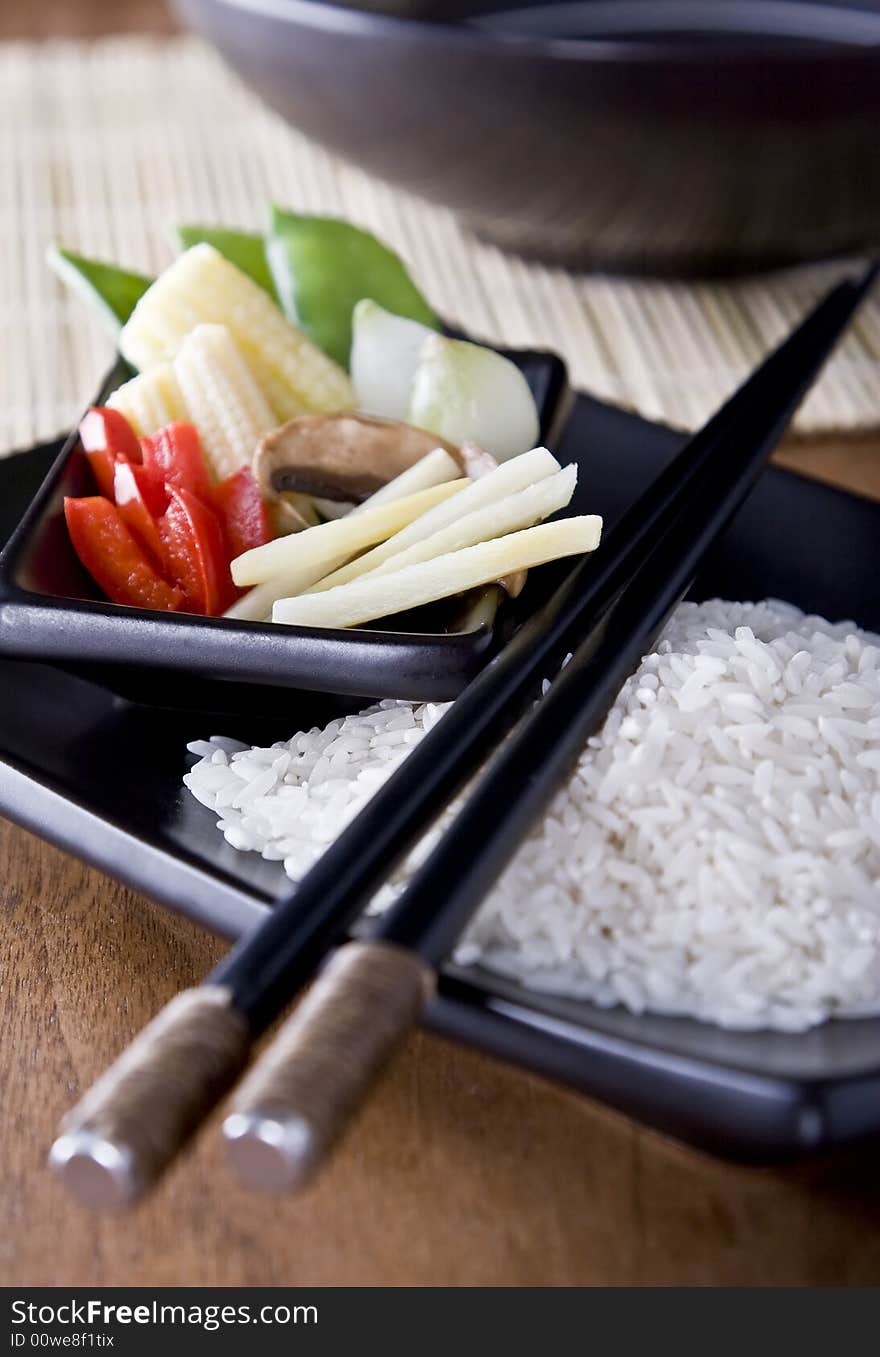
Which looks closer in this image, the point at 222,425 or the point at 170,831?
the point at 170,831

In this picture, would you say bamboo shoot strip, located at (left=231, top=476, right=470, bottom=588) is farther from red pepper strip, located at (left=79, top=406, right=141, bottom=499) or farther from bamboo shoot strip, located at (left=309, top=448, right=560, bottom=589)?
red pepper strip, located at (left=79, top=406, right=141, bottom=499)

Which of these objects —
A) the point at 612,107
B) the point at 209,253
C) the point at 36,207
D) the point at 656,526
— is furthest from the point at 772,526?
the point at 36,207

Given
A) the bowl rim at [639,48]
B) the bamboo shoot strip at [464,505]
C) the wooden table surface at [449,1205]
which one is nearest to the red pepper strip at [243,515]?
the bamboo shoot strip at [464,505]

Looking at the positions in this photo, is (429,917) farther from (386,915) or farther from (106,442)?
(106,442)

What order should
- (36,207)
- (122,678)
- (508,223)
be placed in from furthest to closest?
(36,207)
(508,223)
(122,678)

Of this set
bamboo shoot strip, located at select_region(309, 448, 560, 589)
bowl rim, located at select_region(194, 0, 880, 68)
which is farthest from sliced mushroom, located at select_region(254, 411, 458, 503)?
bowl rim, located at select_region(194, 0, 880, 68)

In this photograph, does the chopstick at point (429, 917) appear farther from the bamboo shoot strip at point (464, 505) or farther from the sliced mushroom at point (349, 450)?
the sliced mushroom at point (349, 450)

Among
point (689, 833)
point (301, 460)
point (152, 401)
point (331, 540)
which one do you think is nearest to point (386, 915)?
point (689, 833)

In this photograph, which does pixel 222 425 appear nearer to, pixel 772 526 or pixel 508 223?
pixel 772 526

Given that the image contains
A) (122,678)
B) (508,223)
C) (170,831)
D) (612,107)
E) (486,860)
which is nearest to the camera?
(486,860)
